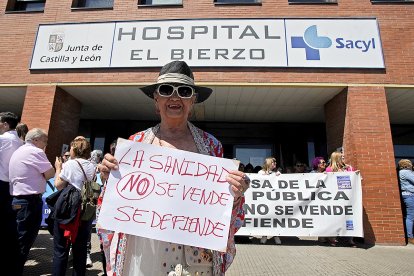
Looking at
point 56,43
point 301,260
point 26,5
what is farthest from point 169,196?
point 26,5

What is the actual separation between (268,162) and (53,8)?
7.70 m

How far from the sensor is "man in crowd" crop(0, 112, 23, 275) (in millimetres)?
3031

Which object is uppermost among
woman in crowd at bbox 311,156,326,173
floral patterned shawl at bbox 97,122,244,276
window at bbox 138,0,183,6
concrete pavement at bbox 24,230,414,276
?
window at bbox 138,0,183,6

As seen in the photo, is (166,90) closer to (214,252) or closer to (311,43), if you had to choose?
(214,252)

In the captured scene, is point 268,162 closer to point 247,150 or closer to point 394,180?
point 394,180

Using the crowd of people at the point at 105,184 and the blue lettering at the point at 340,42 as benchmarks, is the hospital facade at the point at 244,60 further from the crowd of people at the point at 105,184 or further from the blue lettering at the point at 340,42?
the crowd of people at the point at 105,184

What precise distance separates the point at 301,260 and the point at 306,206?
1.52 metres

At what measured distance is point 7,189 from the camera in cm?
325

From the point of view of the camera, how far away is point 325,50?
6996 mm

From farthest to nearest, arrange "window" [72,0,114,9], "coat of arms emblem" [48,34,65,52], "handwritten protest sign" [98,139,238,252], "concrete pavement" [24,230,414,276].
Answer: "window" [72,0,114,9] < "coat of arms emblem" [48,34,65,52] < "concrete pavement" [24,230,414,276] < "handwritten protest sign" [98,139,238,252]

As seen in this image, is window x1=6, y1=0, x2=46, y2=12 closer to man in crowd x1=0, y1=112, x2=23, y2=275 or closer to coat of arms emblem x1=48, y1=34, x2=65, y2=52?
coat of arms emblem x1=48, y1=34, x2=65, y2=52

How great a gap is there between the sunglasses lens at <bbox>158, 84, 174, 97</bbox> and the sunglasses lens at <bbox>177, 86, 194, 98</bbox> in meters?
0.04

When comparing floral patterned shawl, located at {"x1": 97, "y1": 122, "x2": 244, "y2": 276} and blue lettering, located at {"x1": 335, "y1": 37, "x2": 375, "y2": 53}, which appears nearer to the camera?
floral patterned shawl, located at {"x1": 97, "y1": 122, "x2": 244, "y2": 276}

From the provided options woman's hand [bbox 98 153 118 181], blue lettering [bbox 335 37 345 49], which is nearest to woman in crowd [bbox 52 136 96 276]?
woman's hand [bbox 98 153 118 181]
